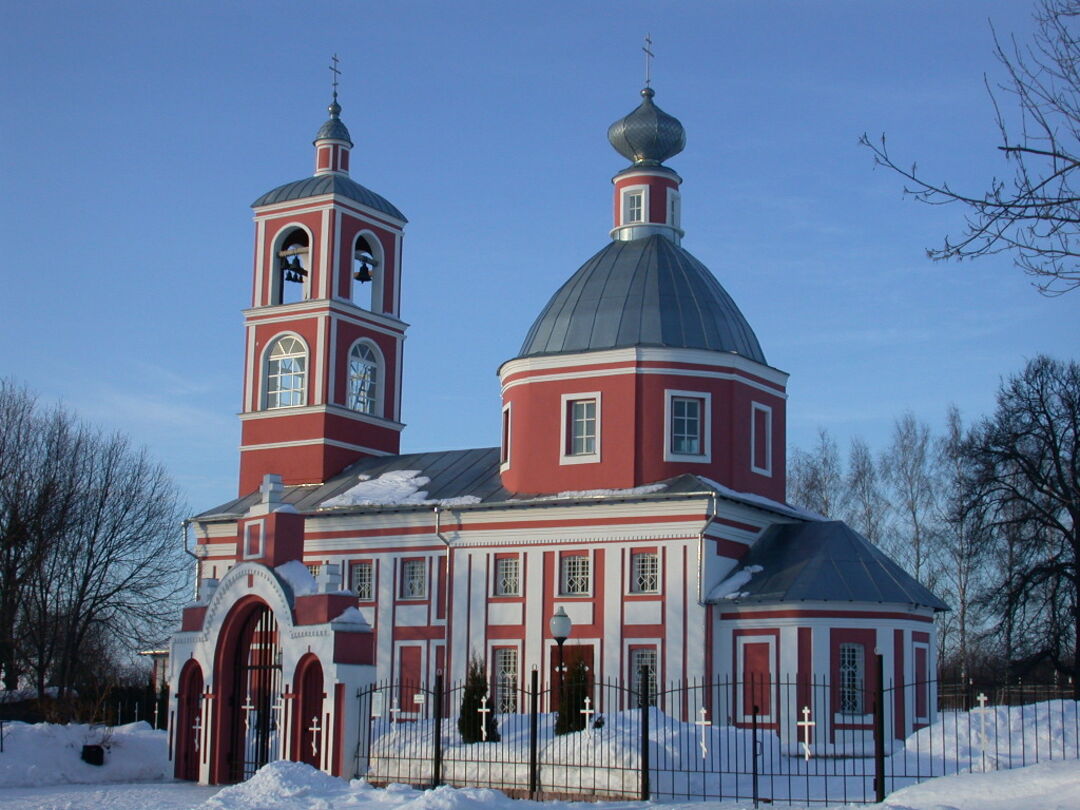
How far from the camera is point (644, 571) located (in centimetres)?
3219

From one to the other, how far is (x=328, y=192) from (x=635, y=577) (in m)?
14.6

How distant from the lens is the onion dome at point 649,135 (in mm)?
37625

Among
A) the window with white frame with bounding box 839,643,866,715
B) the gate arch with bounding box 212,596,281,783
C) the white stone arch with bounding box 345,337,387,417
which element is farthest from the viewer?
the white stone arch with bounding box 345,337,387,417

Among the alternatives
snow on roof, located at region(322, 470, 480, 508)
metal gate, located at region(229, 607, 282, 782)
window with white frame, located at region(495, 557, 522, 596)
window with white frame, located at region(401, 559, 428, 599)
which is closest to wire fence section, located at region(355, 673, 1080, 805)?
metal gate, located at region(229, 607, 282, 782)

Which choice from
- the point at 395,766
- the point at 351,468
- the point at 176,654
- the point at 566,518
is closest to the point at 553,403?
the point at 566,518

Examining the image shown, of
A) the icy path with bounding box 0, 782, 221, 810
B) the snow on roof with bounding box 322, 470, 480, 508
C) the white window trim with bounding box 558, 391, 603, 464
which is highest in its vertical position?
the white window trim with bounding box 558, 391, 603, 464

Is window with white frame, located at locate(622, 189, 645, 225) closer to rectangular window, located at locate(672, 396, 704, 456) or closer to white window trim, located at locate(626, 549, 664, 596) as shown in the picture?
rectangular window, located at locate(672, 396, 704, 456)

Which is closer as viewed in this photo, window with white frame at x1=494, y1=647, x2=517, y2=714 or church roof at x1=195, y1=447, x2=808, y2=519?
church roof at x1=195, y1=447, x2=808, y2=519

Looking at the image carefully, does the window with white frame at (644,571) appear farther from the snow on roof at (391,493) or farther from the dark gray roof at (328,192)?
the dark gray roof at (328,192)

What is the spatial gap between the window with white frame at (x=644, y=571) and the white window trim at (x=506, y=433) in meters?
4.52

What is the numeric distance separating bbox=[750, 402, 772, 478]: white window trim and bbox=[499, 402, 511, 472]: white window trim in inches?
220

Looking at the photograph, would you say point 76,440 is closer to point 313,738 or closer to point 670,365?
point 670,365


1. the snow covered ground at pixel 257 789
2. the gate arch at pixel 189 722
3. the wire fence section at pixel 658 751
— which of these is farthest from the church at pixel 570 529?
the wire fence section at pixel 658 751

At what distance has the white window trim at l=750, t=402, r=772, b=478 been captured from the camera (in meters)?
34.3
